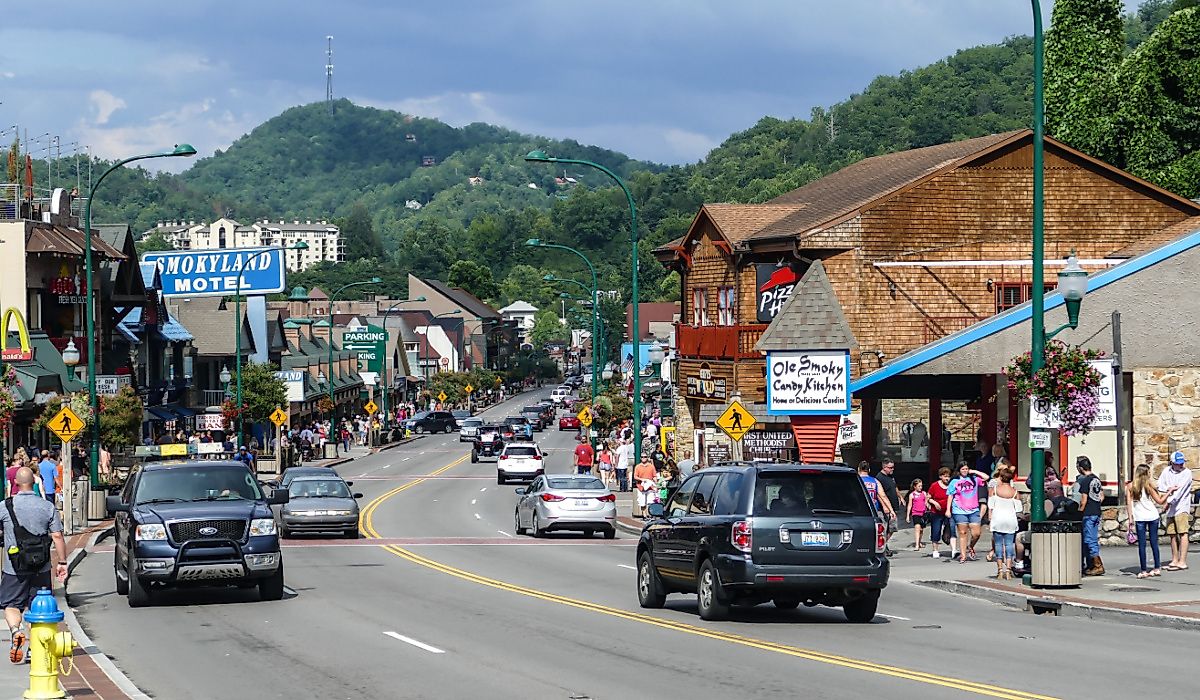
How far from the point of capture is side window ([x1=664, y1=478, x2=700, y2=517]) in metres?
20.5

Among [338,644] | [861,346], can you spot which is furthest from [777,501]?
[861,346]

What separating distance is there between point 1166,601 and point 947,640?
475 cm

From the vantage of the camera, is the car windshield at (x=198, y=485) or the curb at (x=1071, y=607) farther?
the car windshield at (x=198, y=485)

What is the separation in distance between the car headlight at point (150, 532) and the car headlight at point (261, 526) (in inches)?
42.4

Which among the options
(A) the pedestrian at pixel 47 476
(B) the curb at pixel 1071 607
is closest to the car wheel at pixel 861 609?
(B) the curb at pixel 1071 607

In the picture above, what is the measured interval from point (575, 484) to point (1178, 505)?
14.2 meters

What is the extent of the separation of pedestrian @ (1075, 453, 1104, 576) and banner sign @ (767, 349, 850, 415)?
12.2 metres

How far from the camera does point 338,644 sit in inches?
685

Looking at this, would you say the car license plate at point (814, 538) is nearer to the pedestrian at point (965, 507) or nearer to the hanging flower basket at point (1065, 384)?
the hanging flower basket at point (1065, 384)

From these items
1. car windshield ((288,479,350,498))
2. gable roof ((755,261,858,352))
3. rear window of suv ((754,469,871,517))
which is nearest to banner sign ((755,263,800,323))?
gable roof ((755,261,858,352))

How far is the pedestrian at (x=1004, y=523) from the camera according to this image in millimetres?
24625

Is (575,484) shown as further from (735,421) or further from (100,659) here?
(100,659)

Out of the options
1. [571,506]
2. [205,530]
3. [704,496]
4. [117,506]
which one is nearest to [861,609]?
[704,496]

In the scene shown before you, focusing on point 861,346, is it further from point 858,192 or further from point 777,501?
point 777,501
